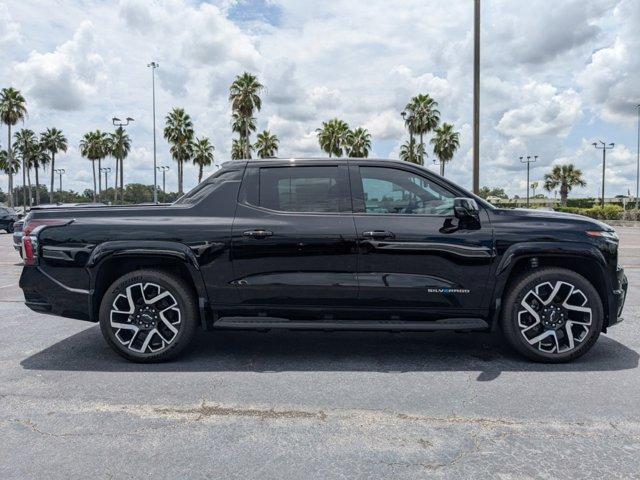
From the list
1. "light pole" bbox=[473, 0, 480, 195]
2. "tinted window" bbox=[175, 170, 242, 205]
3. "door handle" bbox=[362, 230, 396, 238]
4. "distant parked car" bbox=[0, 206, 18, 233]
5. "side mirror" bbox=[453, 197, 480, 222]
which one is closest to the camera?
"side mirror" bbox=[453, 197, 480, 222]

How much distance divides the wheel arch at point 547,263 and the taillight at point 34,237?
3747 mm

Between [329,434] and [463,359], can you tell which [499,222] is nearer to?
[463,359]

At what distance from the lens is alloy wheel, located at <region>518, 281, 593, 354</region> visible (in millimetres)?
4375

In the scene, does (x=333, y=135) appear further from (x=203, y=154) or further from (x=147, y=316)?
(x=147, y=316)

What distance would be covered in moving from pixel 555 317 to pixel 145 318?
11.5 ft

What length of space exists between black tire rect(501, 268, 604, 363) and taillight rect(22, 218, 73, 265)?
3914 millimetres

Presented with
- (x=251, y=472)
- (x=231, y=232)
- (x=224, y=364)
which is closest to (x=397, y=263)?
(x=231, y=232)

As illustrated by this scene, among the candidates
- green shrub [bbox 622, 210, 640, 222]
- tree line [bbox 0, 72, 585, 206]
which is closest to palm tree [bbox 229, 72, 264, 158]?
tree line [bbox 0, 72, 585, 206]

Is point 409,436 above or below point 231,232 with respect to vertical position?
below

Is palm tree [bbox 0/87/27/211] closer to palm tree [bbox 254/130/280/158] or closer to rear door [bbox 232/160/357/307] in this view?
palm tree [bbox 254/130/280/158]

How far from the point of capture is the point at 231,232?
440cm

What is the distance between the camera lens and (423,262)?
14.2 feet

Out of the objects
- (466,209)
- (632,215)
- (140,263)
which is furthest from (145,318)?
(632,215)

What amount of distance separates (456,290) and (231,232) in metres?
1.96
